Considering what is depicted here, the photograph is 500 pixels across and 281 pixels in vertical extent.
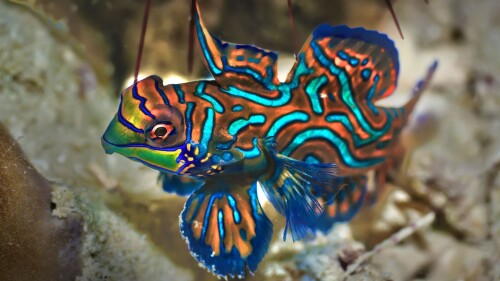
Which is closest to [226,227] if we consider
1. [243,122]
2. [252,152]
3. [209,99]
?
[252,152]

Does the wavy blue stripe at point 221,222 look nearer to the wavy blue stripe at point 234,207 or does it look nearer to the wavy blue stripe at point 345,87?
the wavy blue stripe at point 234,207

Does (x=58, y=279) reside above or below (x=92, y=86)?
below

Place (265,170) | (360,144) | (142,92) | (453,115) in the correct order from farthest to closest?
(453,115)
(360,144)
(265,170)
(142,92)

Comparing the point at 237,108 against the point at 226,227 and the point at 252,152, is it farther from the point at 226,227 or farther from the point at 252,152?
the point at 226,227

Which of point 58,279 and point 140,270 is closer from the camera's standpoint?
point 58,279

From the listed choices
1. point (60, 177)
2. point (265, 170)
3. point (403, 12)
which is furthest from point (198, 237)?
point (403, 12)

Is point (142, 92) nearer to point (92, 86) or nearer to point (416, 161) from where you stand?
point (92, 86)

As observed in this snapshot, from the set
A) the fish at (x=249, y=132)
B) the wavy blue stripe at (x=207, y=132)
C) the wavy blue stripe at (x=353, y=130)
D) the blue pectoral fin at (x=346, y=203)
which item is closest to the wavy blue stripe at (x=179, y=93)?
the fish at (x=249, y=132)
